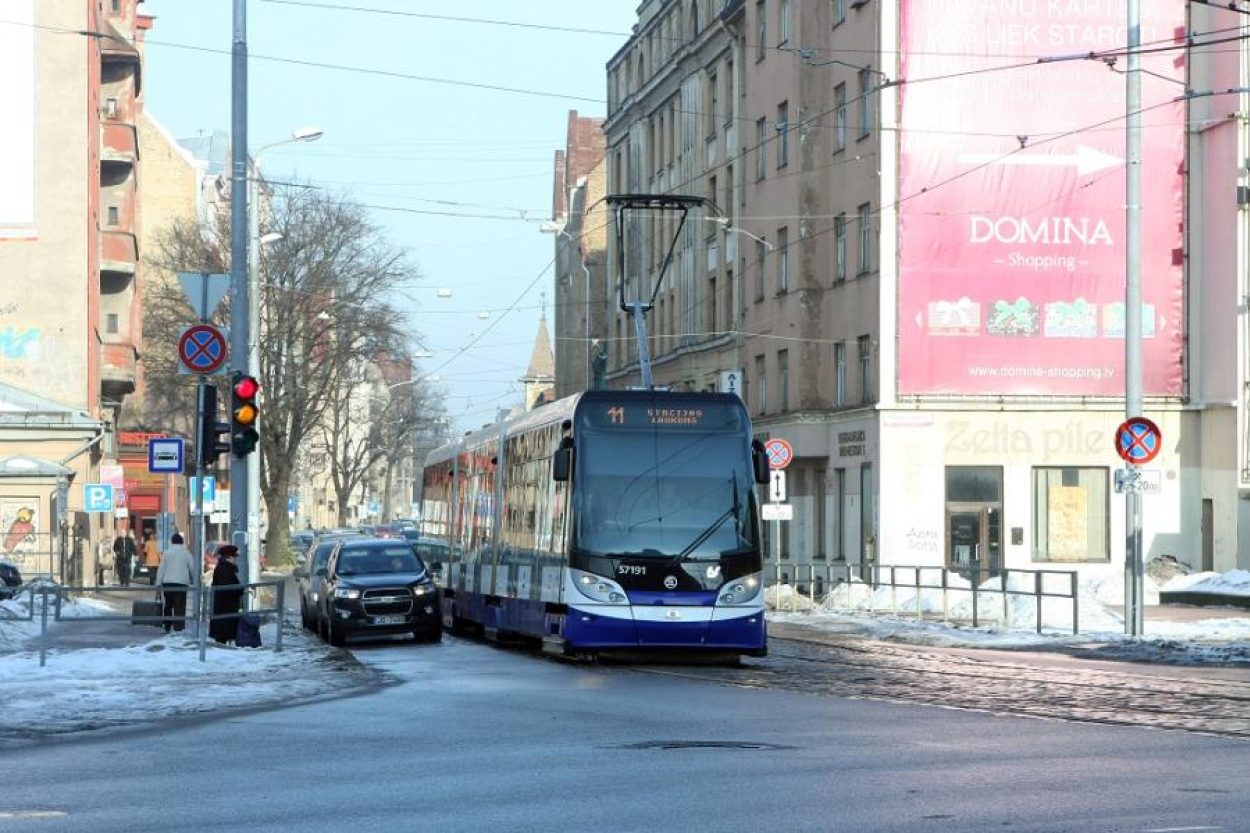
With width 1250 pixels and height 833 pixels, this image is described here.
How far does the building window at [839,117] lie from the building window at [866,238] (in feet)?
7.43

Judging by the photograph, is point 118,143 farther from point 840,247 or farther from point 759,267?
point 840,247

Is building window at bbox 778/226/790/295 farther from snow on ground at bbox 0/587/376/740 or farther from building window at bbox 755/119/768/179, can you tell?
snow on ground at bbox 0/587/376/740

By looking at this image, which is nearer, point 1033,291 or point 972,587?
point 972,587

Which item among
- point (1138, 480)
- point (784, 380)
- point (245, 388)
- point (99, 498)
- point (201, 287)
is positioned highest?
point (784, 380)

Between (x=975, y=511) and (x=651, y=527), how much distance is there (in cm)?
2719

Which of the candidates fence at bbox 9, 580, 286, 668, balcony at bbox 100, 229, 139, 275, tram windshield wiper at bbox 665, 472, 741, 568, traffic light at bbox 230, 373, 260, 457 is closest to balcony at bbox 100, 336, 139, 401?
balcony at bbox 100, 229, 139, 275

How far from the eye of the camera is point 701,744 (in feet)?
48.0

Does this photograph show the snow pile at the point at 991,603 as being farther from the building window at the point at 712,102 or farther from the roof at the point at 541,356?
the roof at the point at 541,356

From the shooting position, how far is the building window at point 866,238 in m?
51.0

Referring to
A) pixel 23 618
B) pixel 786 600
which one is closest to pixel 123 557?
pixel 786 600

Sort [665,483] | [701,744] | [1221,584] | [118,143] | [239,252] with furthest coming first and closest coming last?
[118,143] < [1221,584] < [239,252] < [665,483] < [701,744]

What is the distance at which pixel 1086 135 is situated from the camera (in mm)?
50094

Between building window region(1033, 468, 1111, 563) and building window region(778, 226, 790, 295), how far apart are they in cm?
1057

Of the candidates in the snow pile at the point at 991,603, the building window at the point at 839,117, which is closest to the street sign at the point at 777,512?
the snow pile at the point at 991,603
